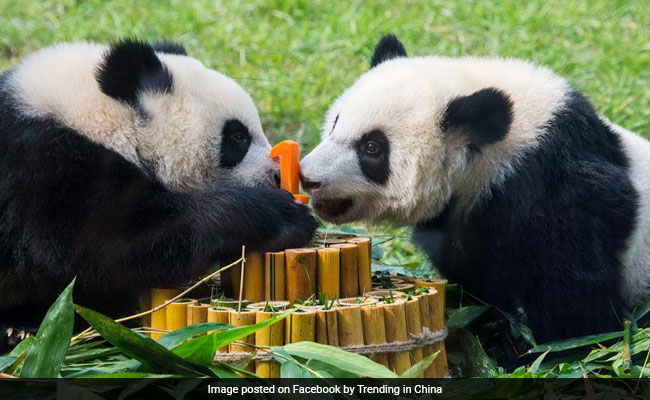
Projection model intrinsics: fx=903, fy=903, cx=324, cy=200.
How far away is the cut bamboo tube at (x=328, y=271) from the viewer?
152 inches

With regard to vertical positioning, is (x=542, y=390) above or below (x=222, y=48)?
below

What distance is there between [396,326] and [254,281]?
0.64m

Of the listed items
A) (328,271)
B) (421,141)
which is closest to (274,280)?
(328,271)

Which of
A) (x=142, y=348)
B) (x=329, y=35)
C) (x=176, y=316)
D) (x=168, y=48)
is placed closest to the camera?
(x=142, y=348)

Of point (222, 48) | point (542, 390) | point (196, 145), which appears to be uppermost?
point (222, 48)

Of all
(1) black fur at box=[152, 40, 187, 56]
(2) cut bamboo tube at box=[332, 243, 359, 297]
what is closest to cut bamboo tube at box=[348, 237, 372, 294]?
(2) cut bamboo tube at box=[332, 243, 359, 297]

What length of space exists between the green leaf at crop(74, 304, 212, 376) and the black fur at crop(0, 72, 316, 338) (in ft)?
1.97

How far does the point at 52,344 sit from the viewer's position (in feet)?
11.3

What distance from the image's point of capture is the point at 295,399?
133 inches

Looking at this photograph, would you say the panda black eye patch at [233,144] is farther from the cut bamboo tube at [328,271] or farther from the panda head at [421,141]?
the cut bamboo tube at [328,271]

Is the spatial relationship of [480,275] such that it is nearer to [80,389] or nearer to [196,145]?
[196,145]

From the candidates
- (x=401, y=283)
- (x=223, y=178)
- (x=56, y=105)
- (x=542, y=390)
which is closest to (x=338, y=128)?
(x=223, y=178)

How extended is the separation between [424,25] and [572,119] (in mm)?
4901

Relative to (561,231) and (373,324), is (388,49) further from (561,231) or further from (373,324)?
(373,324)
